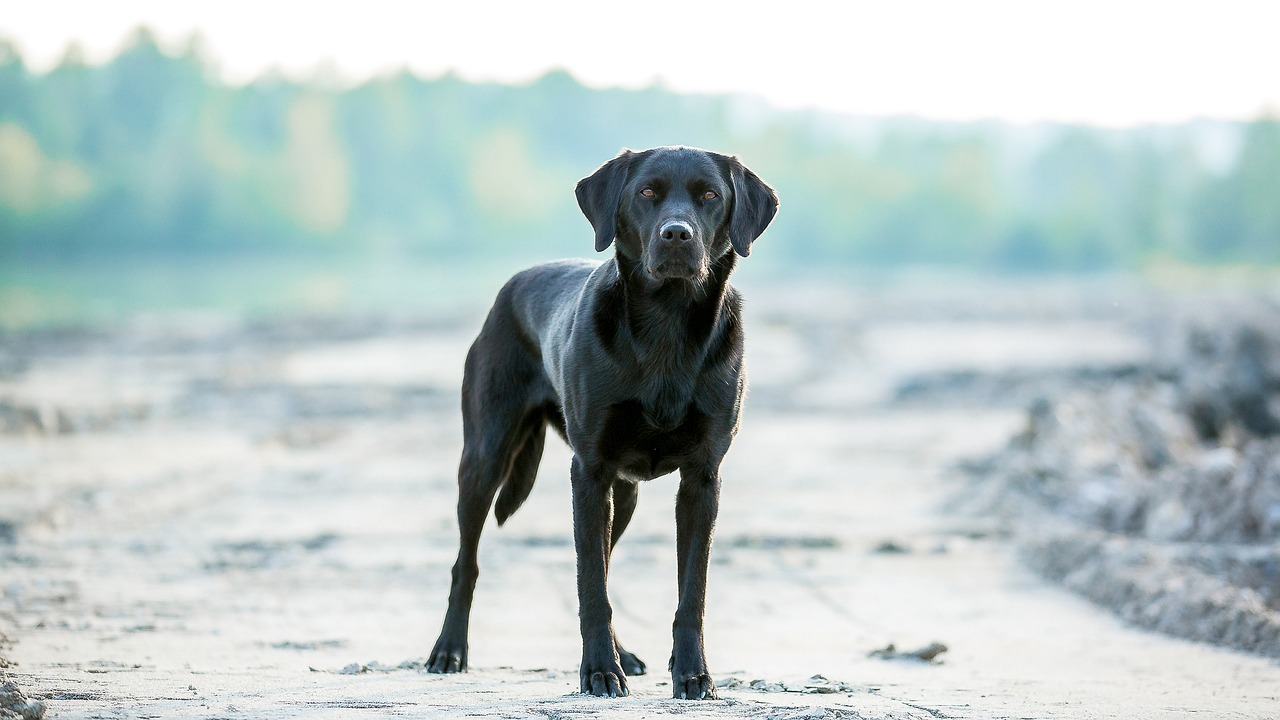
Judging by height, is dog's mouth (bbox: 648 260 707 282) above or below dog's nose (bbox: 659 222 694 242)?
below

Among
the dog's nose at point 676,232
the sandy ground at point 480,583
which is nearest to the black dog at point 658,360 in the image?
the dog's nose at point 676,232

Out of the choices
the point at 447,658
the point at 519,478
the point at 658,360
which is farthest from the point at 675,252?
the point at 447,658

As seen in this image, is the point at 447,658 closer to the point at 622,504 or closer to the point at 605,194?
the point at 622,504

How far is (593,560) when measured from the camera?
5414 millimetres

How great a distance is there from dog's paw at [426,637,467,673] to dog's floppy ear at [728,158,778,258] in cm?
199

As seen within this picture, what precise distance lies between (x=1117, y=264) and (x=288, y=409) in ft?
252

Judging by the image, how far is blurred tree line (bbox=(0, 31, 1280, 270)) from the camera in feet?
231

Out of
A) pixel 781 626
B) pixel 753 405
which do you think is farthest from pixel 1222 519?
pixel 753 405

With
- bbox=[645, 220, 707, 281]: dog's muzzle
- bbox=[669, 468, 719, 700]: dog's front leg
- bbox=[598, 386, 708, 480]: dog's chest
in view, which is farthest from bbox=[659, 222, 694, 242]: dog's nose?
bbox=[669, 468, 719, 700]: dog's front leg

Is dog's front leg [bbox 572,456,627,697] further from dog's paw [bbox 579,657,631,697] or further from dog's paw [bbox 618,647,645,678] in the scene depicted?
dog's paw [bbox 618,647,645,678]

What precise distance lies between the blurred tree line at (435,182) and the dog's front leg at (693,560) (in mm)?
58929

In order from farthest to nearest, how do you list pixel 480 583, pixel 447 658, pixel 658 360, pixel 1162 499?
pixel 1162 499, pixel 480 583, pixel 447 658, pixel 658 360

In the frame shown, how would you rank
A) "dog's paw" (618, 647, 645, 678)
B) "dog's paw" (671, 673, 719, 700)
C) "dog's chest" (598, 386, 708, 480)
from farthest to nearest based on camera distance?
"dog's paw" (618, 647, 645, 678) → "dog's chest" (598, 386, 708, 480) → "dog's paw" (671, 673, 719, 700)

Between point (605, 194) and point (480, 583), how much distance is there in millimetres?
3591
